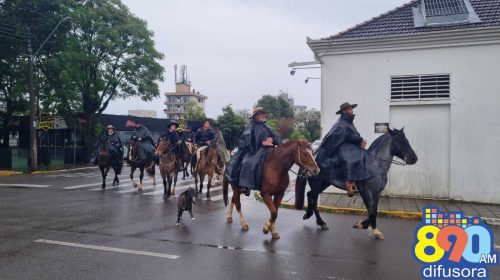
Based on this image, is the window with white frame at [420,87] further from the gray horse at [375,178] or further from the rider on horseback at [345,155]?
the rider on horseback at [345,155]

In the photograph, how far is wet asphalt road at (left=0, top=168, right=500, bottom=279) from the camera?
239 inches

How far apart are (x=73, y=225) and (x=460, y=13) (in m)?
13.4

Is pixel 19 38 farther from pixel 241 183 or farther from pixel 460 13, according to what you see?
pixel 460 13

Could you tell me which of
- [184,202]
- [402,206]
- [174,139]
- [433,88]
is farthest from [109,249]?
[433,88]

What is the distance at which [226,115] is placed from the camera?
137ft

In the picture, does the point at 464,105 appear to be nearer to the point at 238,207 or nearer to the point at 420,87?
the point at 420,87

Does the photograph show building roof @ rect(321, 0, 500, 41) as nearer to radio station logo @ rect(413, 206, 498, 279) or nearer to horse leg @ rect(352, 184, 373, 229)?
horse leg @ rect(352, 184, 373, 229)

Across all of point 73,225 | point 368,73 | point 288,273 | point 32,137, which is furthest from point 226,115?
point 288,273

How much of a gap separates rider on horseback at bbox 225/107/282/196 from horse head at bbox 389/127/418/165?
2.48 metres

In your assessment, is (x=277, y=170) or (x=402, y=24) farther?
(x=402, y=24)

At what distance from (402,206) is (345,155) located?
4.23m

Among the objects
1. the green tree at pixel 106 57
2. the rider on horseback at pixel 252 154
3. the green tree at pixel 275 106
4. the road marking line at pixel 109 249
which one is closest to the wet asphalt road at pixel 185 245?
the road marking line at pixel 109 249

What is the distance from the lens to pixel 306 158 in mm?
7906

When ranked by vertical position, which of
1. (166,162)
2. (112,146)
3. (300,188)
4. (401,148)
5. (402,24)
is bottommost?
(300,188)
